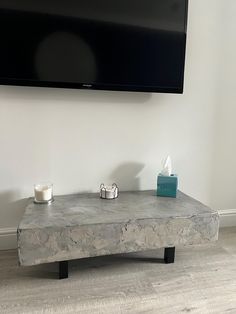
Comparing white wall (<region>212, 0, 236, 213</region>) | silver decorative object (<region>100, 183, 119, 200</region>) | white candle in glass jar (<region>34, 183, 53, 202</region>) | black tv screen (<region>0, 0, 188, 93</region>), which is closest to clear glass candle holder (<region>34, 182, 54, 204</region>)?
white candle in glass jar (<region>34, 183, 53, 202</region>)

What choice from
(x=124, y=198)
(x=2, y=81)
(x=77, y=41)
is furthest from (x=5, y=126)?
(x=124, y=198)

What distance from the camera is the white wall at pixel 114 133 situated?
5.68 ft

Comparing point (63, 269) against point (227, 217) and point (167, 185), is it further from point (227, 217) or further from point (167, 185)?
point (227, 217)

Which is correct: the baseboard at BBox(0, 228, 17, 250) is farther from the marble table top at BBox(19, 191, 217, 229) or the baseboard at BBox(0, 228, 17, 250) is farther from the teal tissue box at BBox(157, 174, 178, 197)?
the teal tissue box at BBox(157, 174, 178, 197)

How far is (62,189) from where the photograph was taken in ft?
6.00

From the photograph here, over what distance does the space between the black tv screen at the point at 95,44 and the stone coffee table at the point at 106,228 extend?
708 millimetres

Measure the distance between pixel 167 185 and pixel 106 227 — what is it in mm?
551

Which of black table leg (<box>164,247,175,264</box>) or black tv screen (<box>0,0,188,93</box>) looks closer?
black tv screen (<box>0,0,188,93</box>)

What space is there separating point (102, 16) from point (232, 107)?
1114 millimetres

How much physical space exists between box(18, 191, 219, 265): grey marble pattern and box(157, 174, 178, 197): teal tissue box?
8 centimetres

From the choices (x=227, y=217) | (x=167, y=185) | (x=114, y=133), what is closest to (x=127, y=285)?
(x=167, y=185)

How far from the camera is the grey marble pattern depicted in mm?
1351

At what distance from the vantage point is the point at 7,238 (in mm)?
1788

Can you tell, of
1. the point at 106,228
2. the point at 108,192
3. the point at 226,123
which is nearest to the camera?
the point at 106,228
